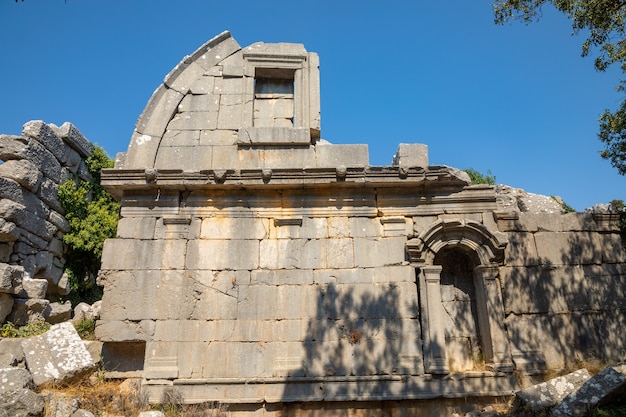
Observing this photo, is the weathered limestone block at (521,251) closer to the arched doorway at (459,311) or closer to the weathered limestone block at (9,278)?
the arched doorway at (459,311)

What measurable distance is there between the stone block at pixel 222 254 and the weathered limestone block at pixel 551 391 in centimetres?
435

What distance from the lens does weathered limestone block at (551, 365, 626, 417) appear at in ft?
19.0

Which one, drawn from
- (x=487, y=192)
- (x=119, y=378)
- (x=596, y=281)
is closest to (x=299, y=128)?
(x=487, y=192)

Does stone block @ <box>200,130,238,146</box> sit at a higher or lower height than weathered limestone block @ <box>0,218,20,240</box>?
higher

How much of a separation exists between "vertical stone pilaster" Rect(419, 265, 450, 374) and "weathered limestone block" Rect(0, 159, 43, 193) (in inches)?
340

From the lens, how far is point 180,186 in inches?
306

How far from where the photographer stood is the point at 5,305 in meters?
8.57

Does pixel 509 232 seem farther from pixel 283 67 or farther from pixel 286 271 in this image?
pixel 283 67

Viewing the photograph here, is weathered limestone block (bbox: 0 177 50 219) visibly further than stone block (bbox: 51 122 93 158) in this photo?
No

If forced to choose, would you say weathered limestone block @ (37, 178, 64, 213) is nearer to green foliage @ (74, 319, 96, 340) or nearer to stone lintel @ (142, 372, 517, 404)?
green foliage @ (74, 319, 96, 340)

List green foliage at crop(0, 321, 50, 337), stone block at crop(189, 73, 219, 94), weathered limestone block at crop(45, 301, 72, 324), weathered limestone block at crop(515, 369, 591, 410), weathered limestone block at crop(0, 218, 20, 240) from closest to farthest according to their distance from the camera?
weathered limestone block at crop(515, 369, 591, 410), green foliage at crop(0, 321, 50, 337), stone block at crop(189, 73, 219, 94), weathered limestone block at crop(0, 218, 20, 240), weathered limestone block at crop(45, 301, 72, 324)

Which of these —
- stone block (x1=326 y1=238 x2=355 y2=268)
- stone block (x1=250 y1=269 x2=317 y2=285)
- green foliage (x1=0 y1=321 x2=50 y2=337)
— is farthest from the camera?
green foliage (x1=0 y1=321 x2=50 y2=337)

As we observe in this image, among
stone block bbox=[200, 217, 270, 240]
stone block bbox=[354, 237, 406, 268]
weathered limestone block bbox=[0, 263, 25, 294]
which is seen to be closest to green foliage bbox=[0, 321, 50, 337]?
weathered limestone block bbox=[0, 263, 25, 294]

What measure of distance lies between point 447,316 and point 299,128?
4.10 m
